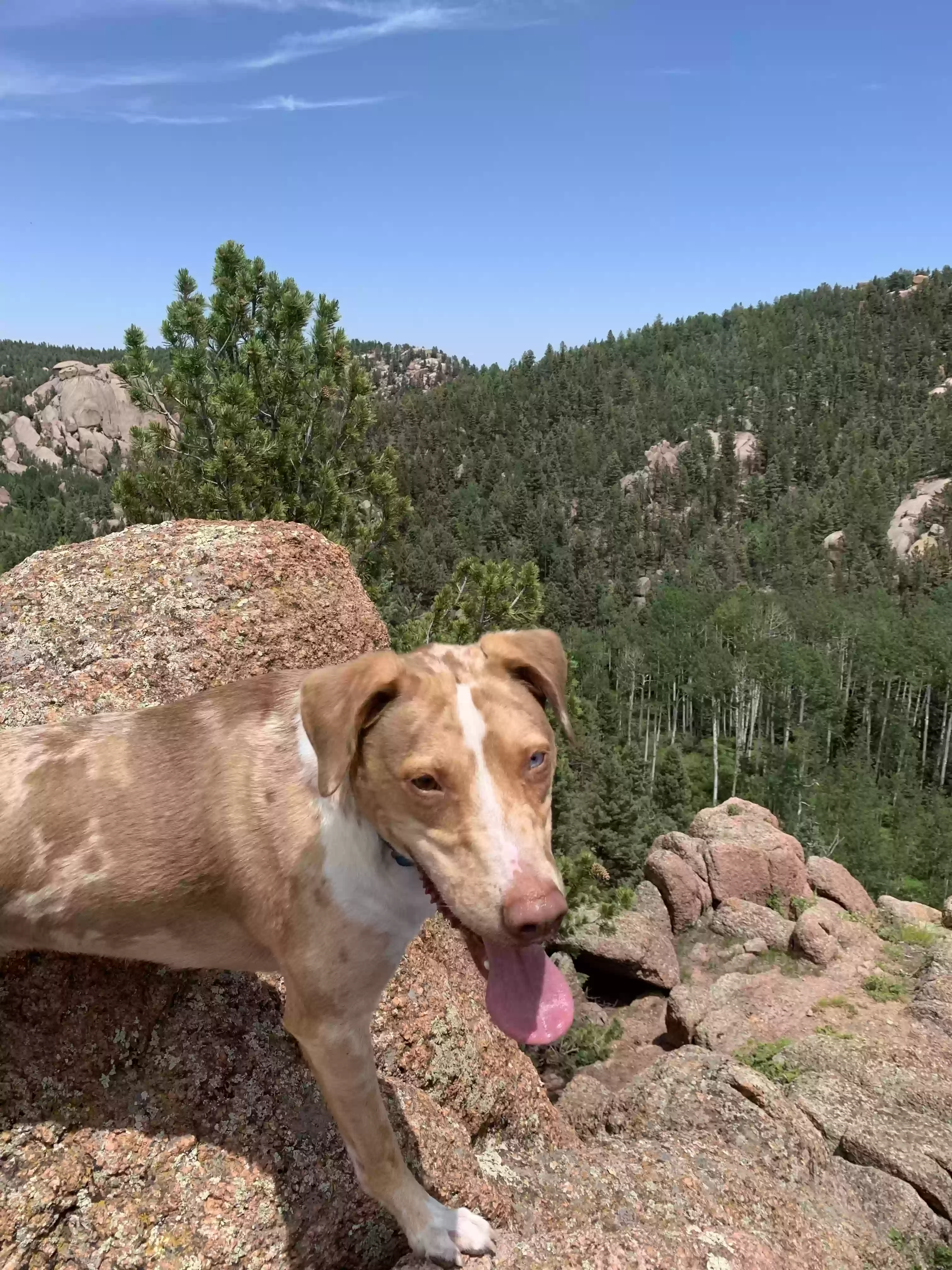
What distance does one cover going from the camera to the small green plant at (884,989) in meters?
17.0

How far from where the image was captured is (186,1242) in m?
3.08

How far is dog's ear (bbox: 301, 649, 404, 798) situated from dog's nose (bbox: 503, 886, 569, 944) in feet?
2.10

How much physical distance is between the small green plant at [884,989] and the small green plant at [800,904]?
6557mm

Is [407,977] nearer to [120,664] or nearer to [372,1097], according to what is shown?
[372,1097]

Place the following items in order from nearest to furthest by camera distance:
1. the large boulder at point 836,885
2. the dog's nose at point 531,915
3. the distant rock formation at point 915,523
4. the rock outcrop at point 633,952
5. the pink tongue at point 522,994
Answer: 1. the dog's nose at point 531,915
2. the pink tongue at point 522,994
3. the rock outcrop at point 633,952
4. the large boulder at point 836,885
5. the distant rock formation at point 915,523

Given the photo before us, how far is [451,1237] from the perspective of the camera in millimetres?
3207

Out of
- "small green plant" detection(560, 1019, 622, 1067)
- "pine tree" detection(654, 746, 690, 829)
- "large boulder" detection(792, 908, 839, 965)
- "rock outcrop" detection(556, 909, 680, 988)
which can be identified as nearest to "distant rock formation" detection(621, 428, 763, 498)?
"pine tree" detection(654, 746, 690, 829)

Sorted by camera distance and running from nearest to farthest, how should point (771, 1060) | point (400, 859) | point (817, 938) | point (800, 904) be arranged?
point (400, 859) → point (771, 1060) → point (817, 938) → point (800, 904)

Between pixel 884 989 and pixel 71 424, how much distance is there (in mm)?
203382

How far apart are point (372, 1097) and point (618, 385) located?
209m

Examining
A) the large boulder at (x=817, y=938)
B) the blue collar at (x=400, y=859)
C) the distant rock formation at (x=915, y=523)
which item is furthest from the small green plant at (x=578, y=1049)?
the distant rock formation at (x=915, y=523)

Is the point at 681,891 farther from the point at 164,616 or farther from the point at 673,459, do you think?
the point at 673,459

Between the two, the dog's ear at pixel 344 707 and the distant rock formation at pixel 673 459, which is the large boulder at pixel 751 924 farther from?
the distant rock formation at pixel 673 459

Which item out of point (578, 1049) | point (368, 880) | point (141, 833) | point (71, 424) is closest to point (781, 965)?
point (578, 1049)
